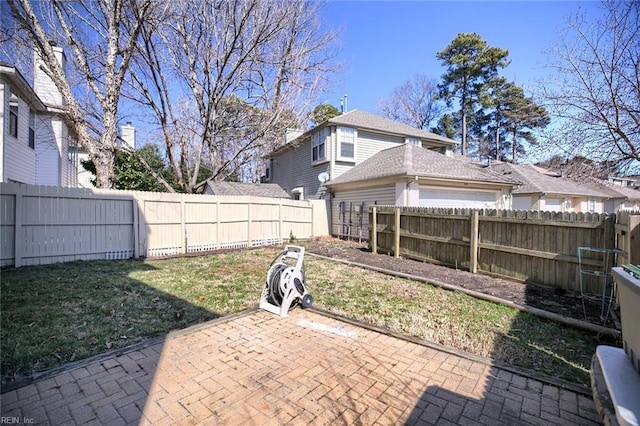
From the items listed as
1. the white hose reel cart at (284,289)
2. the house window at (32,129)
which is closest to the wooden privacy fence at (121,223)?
the white hose reel cart at (284,289)

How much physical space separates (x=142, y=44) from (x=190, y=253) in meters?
8.94

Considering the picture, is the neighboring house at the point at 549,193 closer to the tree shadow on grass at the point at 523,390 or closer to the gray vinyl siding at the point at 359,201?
the gray vinyl siding at the point at 359,201

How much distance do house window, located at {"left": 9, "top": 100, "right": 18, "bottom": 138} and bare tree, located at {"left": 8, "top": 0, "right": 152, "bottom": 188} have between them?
6.94ft

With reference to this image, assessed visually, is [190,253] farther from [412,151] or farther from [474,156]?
[474,156]

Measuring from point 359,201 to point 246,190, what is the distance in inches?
343

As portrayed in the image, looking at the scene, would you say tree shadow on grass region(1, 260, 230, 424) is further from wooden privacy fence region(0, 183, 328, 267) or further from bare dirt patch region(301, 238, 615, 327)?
bare dirt patch region(301, 238, 615, 327)

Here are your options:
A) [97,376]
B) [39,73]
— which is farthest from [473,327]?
[39,73]

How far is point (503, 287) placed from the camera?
6176 mm

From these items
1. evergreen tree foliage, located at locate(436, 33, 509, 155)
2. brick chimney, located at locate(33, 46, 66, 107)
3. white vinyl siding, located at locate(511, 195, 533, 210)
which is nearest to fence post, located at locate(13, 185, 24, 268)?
brick chimney, located at locate(33, 46, 66, 107)

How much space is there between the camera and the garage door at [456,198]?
41.4 ft

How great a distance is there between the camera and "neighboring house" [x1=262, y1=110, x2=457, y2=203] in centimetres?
1634

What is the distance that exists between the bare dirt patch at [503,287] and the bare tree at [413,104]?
88.3 ft

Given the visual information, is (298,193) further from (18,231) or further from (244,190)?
(18,231)

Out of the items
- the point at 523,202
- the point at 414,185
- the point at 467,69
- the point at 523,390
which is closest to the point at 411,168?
the point at 414,185
